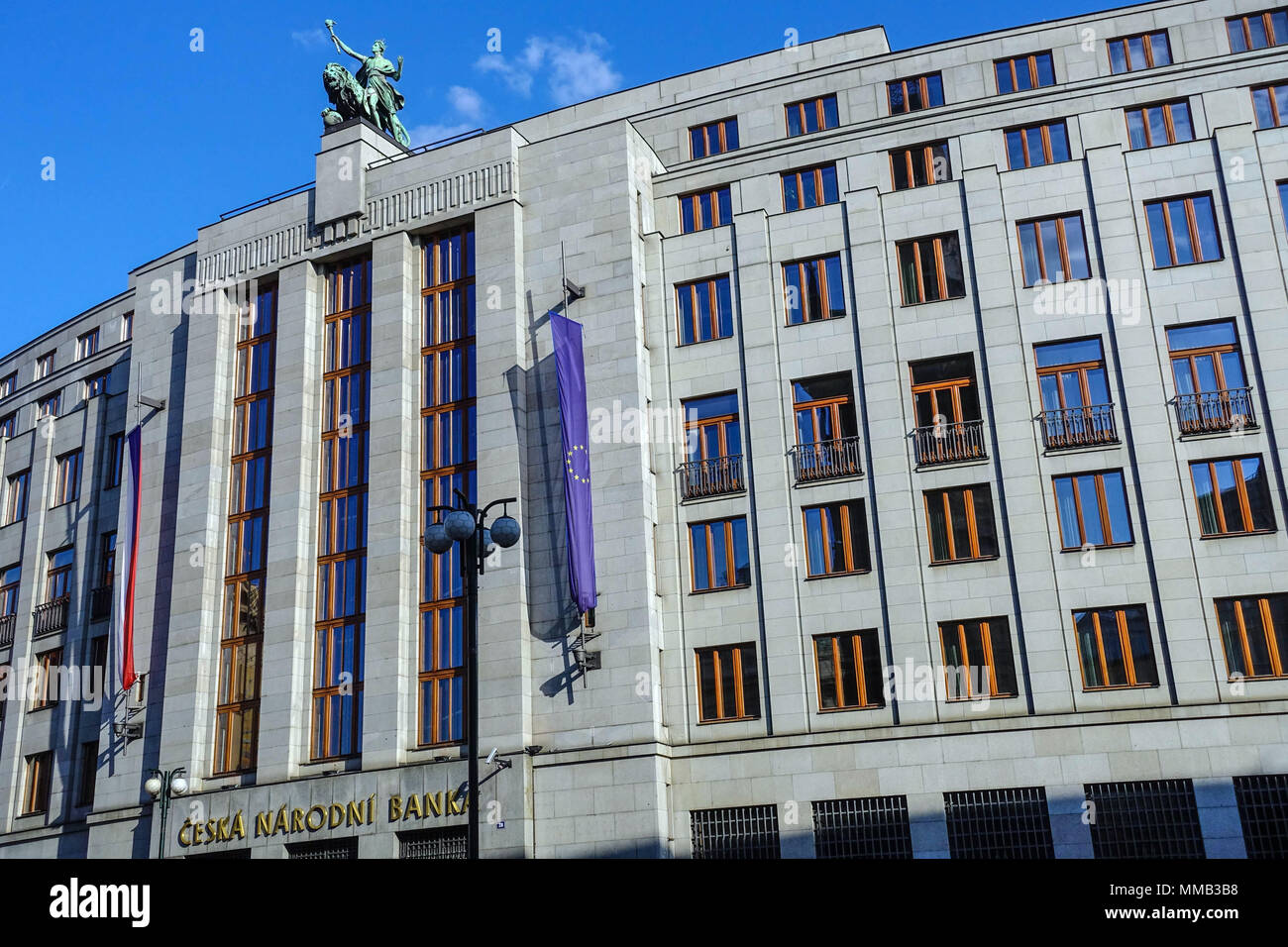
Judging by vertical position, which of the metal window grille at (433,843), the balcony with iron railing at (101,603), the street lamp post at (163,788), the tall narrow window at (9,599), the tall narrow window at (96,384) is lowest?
the metal window grille at (433,843)

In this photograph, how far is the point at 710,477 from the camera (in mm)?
38406

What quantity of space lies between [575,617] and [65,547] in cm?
2653

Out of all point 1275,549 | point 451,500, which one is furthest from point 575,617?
point 1275,549

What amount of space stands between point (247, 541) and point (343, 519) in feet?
13.4

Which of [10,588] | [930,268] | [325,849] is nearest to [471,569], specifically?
[325,849]

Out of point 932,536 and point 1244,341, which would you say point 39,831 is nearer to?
point 932,536

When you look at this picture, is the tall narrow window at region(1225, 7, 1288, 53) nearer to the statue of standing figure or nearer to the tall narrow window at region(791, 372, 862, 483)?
the tall narrow window at region(791, 372, 862, 483)

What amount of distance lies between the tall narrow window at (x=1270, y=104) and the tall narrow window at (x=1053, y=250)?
6.68 meters

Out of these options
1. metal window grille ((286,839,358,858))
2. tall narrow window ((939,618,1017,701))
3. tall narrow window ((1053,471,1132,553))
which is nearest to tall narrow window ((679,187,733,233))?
→ tall narrow window ((1053,471,1132,553))

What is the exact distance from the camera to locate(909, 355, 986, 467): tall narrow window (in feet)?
118

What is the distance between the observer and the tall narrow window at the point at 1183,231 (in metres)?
36.1

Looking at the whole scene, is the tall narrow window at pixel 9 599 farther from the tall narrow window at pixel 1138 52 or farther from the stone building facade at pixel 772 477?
the tall narrow window at pixel 1138 52

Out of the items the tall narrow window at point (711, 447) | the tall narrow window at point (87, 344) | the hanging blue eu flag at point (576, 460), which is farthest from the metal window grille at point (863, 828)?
the tall narrow window at point (87, 344)

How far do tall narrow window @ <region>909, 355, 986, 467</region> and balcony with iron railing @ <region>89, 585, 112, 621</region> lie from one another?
3186 cm
